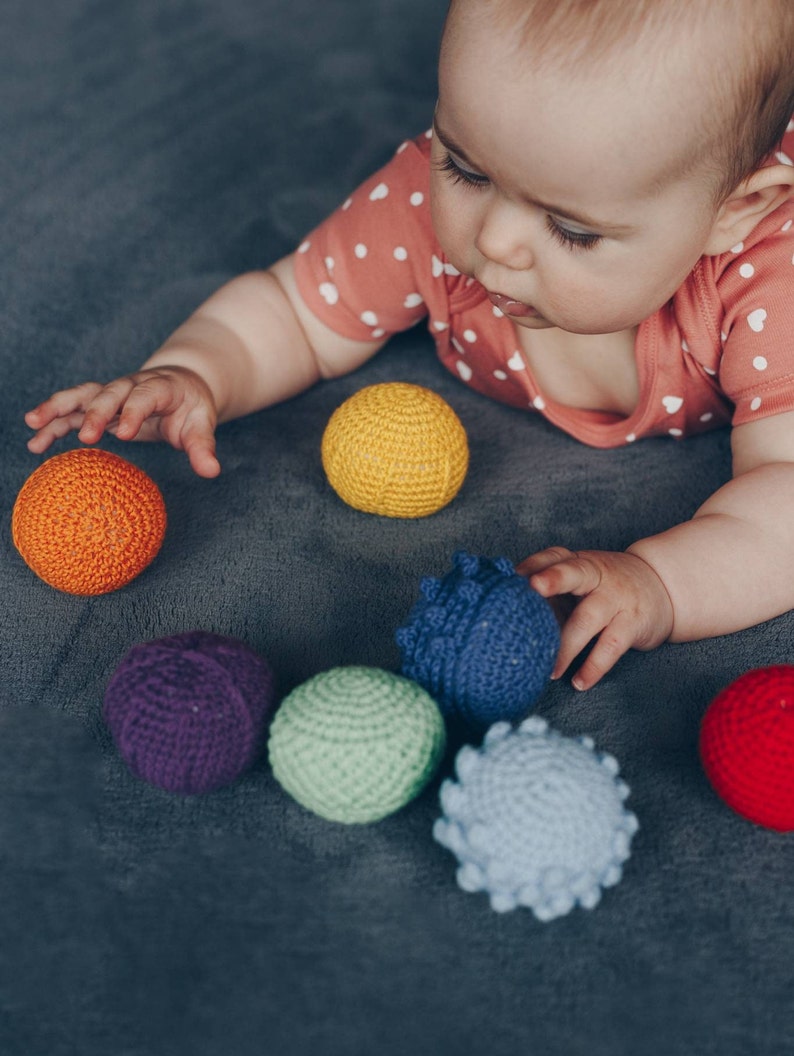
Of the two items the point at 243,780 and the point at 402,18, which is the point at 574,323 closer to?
the point at 243,780

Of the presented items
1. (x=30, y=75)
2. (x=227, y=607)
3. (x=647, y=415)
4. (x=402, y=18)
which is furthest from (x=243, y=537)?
(x=402, y=18)

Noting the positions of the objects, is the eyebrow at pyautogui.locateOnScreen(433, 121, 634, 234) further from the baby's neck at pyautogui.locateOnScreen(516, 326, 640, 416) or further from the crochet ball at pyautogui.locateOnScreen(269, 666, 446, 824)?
the crochet ball at pyautogui.locateOnScreen(269, 666, 446, 824)

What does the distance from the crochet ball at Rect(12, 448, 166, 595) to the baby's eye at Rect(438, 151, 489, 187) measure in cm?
32

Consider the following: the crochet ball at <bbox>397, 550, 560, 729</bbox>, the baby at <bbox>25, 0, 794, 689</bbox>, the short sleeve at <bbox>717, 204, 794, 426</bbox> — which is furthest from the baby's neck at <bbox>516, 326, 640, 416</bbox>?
the crochet ball at <bbox>397, 550, 560, 729</bbox>

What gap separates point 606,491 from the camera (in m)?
0.98

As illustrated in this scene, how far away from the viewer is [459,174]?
809 millimetres

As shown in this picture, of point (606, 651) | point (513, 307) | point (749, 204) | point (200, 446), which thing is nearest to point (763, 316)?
point (749, 204)

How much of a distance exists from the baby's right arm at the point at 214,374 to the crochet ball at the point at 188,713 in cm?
24

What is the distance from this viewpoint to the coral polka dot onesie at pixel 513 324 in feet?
2.95

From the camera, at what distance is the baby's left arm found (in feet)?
2.59

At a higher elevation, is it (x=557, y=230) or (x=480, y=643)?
→ (x=557, y=230)

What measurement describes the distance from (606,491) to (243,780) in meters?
0.43

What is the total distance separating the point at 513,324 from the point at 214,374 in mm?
279

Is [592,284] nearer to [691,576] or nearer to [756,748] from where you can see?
[691,576]
